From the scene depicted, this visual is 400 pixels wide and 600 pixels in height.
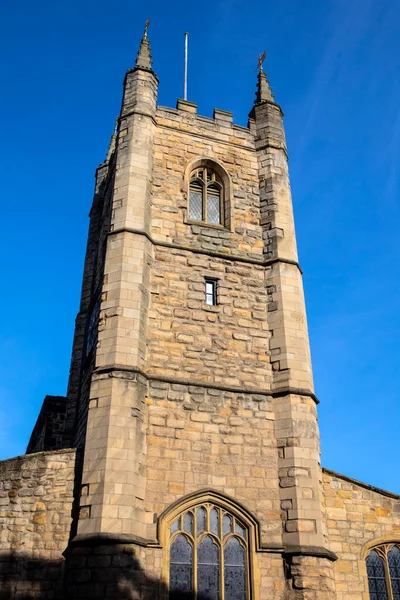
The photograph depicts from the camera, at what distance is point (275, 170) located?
15.0 m

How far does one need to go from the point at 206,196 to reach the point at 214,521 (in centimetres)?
748

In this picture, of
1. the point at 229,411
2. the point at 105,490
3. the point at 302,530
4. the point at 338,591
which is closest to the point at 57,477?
the point at 105,490

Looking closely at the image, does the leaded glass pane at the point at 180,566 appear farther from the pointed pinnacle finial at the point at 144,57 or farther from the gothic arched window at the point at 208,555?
the pointed pinnacle finial at the point at 144,57

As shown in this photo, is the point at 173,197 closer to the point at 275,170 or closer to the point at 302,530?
the point at 275,170

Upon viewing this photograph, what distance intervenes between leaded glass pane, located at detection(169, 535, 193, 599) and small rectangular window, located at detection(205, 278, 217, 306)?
4818mm

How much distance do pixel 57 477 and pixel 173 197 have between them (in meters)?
6.65

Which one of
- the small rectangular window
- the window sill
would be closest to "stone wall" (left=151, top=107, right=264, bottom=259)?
the small rectangular window

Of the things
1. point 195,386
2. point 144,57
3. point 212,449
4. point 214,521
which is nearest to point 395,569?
point 214,521

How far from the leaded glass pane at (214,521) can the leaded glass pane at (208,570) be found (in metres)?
0.16

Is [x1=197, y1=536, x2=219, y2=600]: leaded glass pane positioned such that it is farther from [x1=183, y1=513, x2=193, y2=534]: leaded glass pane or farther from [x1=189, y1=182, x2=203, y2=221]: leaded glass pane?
Result: [x1=189, y1=182, x2=203, y2=221]: leaded glass pane

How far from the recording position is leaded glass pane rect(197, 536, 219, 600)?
383 inches

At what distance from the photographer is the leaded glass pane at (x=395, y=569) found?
36.0 ft

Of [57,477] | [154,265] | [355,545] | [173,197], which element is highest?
[173,197]

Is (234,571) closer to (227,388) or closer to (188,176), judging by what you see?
(227,388)
